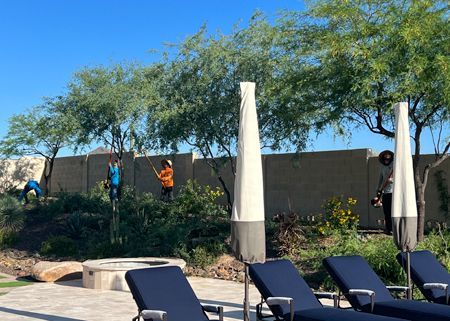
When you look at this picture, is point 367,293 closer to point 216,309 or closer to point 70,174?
point 216,309

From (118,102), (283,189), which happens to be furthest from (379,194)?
(118,102)

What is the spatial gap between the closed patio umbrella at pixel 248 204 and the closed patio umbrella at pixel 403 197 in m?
2.52

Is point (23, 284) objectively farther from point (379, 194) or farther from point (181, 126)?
point (379, 194)

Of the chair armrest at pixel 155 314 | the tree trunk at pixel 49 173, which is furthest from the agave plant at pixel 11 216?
the chair armrest at pixel 155 314

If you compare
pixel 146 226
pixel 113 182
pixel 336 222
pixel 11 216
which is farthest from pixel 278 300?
pixel 11 216

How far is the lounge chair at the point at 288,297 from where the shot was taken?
678cm

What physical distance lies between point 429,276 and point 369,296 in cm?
141

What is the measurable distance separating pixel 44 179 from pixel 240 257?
27269 mm

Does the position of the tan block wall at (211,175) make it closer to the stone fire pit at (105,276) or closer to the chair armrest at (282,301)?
the stone fire pit at (105,276)

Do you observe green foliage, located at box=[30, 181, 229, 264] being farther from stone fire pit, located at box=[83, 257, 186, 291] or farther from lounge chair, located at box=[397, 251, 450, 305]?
lounge chair, located at box=[397, 251, 450, 305]

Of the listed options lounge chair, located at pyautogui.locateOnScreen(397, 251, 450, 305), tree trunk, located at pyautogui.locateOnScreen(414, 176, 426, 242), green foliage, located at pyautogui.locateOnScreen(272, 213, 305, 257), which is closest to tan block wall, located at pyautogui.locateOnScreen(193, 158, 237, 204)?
green foliage, located at pyautogui.locateOnScreen(272, 213, 305, 257)

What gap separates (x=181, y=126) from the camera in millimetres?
17906

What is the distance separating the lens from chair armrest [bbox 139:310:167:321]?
640 centimetres

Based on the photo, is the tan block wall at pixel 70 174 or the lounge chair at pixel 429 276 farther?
the tan block wall at pixel 70 174
